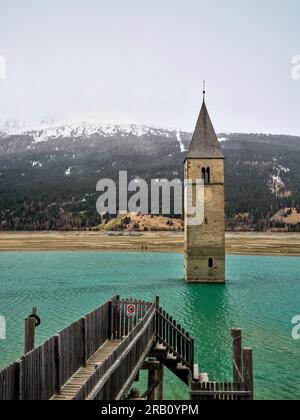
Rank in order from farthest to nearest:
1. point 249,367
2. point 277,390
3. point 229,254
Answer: point 229,254, point 277,390, point 249,367

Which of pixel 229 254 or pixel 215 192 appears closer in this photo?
pixel 215 192

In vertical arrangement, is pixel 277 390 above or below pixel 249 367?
below

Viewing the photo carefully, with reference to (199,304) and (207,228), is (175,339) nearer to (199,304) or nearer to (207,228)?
(199,304)

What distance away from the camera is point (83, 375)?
1118 centimetres

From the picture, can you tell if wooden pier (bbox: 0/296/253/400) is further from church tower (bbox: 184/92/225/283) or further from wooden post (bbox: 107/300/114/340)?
church tower (bbox: 184/92/225/283)

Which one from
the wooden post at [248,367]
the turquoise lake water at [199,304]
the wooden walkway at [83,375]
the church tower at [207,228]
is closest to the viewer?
the wooden walkway at [83,375]

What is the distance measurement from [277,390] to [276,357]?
3.83 m

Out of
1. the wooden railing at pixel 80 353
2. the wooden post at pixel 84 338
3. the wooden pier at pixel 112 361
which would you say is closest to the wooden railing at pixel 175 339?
the wooden pier at pixel 112 361

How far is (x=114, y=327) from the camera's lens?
47.4 ft

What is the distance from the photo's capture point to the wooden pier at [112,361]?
8695 mm

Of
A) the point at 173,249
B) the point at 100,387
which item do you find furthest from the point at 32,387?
the point at 173,249

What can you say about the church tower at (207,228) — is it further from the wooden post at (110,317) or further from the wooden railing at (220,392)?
the wooden railing at (220,392)

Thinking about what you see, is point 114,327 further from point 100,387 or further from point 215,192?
point 215,192

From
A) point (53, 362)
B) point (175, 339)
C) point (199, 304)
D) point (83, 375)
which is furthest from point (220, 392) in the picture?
point (199, 304)
